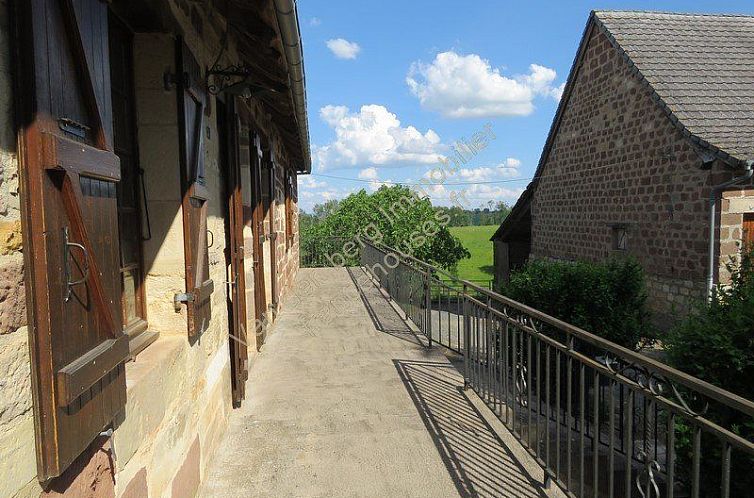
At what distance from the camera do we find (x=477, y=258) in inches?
1560

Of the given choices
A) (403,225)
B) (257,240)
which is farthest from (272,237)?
(403,225)

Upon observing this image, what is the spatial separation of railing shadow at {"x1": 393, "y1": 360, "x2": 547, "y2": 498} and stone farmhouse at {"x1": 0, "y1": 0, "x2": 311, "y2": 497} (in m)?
1.45

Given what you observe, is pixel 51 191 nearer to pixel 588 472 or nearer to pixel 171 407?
pixel 171 407

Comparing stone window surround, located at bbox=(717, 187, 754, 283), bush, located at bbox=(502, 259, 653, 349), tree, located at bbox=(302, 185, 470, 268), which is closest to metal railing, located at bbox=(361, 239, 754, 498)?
bush, located at bbox=(502, 259, 653, 349)

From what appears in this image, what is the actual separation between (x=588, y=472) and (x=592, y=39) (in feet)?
33.4

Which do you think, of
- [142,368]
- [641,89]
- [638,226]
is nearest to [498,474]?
[142,368]

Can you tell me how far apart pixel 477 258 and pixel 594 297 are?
115 feet

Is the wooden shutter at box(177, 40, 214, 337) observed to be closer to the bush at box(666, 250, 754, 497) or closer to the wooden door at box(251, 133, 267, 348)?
the wooden door at box(251, 133, 267, 348)

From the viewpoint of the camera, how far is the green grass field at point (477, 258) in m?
29.9

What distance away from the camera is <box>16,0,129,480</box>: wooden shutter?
128 centimetres

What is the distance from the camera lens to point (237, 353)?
3848 mm

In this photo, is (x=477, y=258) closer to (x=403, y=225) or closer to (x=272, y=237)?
(x=403, y=225)

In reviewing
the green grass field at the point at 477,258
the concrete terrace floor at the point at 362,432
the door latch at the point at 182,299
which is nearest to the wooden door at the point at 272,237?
the concrete terrace floor at the point at 362,432

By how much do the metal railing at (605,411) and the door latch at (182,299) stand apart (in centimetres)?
178
